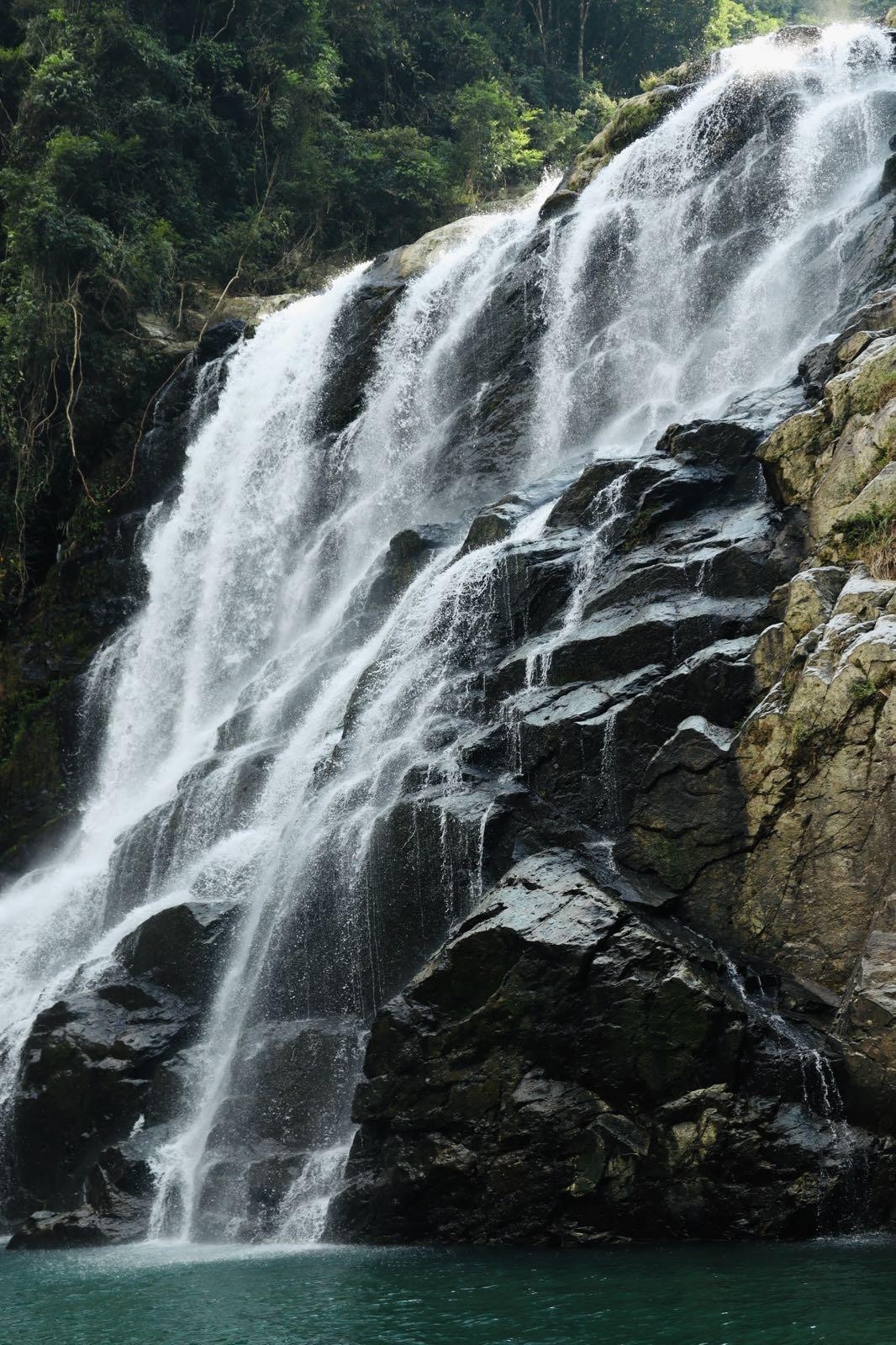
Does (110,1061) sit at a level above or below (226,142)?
below

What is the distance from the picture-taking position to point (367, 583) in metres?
18.6

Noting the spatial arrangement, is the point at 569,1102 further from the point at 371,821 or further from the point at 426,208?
the point at 426,208

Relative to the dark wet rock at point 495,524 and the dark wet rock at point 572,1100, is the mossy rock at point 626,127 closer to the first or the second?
the dark wet rock at point 495,524

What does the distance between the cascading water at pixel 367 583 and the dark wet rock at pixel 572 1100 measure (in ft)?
4.53

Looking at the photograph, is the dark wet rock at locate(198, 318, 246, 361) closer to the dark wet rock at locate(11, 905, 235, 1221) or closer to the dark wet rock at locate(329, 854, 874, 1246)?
the dark wet rock at locate(11, 905, 235, 1221)

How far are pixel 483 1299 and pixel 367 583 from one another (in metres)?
12.3

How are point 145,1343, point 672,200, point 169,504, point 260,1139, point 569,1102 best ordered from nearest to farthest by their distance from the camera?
1. point 145,1343
2. point 569,1102
3. point 260,1139
4. point 672,200
5. point 169,504

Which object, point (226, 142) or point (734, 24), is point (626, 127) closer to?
point (226, 142)

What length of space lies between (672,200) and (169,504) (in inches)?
435

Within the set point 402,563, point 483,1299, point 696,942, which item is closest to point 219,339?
point 402,563

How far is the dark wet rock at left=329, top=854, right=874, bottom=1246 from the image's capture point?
341 inches

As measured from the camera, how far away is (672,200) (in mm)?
21000

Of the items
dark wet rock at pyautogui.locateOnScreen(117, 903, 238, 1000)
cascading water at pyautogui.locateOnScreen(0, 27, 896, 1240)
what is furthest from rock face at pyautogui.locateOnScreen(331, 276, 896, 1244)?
dark wet rock at pyautogui.locateOnScreen(117, 903, 238, 1000)

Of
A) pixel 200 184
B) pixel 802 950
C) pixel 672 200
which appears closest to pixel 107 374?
pixel 200 184
